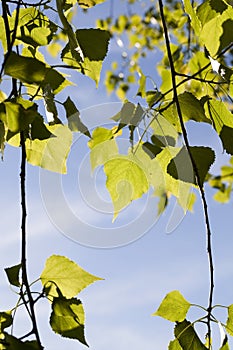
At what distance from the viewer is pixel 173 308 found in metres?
0.63

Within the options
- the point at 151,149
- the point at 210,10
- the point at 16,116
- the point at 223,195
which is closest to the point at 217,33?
the point at 210,10

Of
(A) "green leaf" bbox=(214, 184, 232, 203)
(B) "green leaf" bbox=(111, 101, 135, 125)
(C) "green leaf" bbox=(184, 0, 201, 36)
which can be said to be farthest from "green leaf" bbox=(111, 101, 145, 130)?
(A) "green leaf" bbox=(214, 184, 232, 203)

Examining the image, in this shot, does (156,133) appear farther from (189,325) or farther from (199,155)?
(189,325)

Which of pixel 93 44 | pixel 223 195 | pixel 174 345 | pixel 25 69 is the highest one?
pixel 223 195

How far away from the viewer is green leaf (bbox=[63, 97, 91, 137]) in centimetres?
59

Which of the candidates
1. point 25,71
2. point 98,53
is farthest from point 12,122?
point 98,53

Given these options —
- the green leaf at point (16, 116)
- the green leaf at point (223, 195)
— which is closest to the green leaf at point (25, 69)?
the green leaf at point (16, 116)

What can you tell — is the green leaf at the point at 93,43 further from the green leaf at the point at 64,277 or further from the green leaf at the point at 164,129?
the green leaf at the point at 64,277

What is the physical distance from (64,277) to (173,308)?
0.13 metres

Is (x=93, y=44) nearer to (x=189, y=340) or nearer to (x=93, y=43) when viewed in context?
(x=93, y=43)

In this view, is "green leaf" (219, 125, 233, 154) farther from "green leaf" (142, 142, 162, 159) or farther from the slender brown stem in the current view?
the slender brown stem

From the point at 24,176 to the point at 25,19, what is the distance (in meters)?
0.21

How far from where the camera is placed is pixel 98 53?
0.58 metres

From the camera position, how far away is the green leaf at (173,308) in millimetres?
625
